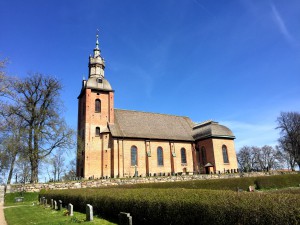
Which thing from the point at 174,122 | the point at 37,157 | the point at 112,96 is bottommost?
the point at 37,157

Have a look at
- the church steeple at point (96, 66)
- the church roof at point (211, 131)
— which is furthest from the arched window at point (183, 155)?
the church steeple at point (96, 66)

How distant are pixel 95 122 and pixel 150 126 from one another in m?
9.87

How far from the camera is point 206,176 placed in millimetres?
32656

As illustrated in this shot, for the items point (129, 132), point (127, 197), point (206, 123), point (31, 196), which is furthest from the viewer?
point (206, 123)

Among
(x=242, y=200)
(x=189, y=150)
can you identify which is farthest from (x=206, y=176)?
(x=242, y=200)

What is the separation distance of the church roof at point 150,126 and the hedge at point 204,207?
2490 cm

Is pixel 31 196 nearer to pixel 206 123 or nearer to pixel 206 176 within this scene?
pixel 206 176

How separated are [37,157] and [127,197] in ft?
75.4

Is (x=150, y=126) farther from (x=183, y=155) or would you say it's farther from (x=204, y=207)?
(x=204, y=207)

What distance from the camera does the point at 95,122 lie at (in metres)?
36.2

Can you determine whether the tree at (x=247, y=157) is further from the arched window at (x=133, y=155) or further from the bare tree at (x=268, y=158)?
the arched window at (x=133, y=155)

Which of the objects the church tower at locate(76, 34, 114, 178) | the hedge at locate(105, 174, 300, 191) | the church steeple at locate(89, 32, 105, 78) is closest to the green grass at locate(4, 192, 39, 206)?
the church tower at locate(76, 34, 114, 178)

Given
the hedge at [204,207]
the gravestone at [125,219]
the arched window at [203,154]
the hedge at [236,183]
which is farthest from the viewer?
the arched window at [203,154]

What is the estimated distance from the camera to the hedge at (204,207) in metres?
5.31
